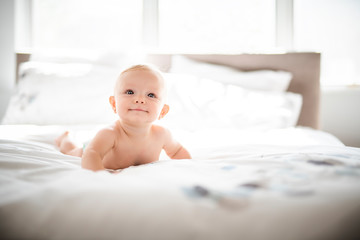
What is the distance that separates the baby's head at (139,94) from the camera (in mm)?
808

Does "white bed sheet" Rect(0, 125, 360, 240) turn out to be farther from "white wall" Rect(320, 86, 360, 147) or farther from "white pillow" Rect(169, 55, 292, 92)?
"white wall" Rect(320, 86, 360, 147)

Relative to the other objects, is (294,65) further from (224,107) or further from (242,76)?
(224,107)

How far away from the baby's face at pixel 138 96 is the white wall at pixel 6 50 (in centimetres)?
197

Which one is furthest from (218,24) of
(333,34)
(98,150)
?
(98,150)

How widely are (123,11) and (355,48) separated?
2.14 metres

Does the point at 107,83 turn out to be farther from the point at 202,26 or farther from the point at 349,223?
the point at 349,223

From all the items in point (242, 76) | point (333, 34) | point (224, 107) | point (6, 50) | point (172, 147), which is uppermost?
point (333, 34)

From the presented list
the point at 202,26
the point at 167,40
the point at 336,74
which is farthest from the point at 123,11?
the point at 336,74

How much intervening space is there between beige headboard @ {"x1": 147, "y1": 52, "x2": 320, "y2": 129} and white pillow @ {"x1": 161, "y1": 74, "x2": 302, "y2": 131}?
0.26 meters

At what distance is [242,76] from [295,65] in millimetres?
437

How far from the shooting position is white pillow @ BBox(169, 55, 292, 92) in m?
1.69

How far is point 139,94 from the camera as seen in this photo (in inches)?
32.3

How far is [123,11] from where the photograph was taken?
2.46 meters

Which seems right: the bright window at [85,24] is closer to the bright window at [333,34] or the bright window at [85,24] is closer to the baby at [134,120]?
the bright window at [333,34]
